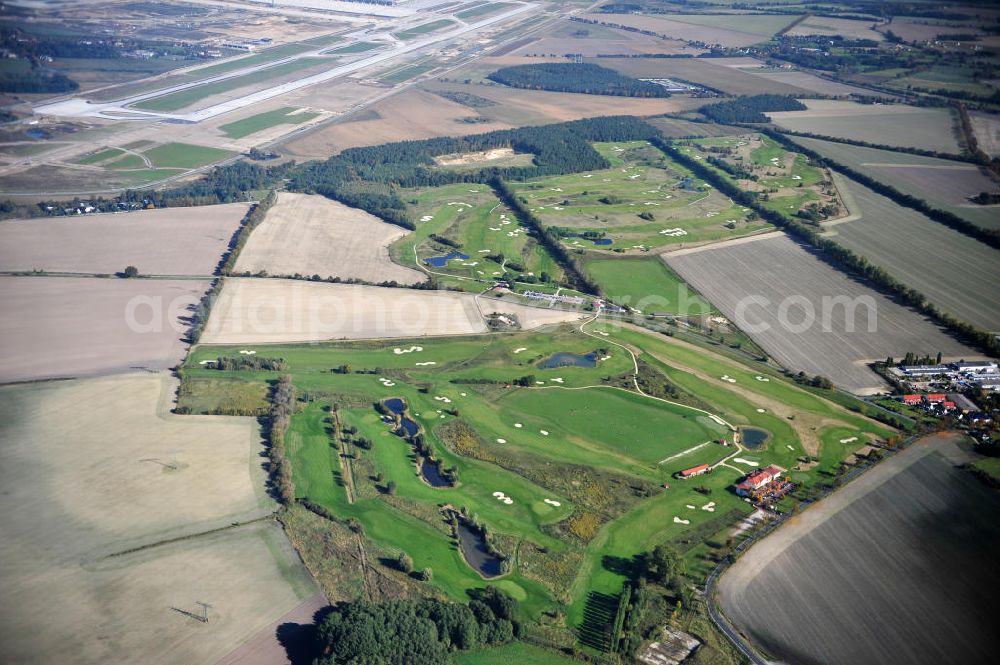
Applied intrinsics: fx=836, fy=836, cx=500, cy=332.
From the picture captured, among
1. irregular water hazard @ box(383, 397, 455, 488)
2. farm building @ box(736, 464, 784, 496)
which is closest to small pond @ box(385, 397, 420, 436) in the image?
irregular water hazard @ box(383, 397, 455, 488)

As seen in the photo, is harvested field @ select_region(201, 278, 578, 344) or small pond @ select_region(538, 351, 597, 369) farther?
harvested field @ select_region(201, 278, 578, 344)

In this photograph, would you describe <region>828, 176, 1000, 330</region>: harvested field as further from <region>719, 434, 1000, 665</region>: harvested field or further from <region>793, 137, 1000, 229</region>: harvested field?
<region>719, 434, 1000, 665</region>: harvested field

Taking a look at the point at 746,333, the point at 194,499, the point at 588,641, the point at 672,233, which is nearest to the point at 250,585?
the point at 194,499

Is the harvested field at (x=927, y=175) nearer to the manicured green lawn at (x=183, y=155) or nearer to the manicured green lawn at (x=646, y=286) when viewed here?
the manicured green lawn at (x=646, y=286)

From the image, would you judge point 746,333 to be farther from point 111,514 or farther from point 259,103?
point 259,103

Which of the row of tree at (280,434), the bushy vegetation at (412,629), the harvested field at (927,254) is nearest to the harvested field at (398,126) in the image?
the harvested field at (927,254)
